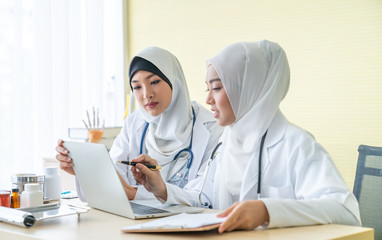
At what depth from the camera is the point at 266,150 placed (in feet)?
5.31

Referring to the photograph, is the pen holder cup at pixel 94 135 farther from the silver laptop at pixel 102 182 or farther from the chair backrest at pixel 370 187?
the chair backrest at pixel 370 187

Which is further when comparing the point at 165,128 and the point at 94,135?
the point at 94,135

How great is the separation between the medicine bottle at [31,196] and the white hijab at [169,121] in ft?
2.41

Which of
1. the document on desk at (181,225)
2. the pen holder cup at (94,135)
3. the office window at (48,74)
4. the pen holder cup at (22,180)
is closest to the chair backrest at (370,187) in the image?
the document on desk at (181,225)

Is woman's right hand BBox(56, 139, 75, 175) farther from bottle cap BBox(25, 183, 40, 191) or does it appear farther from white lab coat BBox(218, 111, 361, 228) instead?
white lab coat BBox(218, 111, 361, 228)

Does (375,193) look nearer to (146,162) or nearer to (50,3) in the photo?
(146,162)

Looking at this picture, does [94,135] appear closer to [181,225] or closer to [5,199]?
[5,199]

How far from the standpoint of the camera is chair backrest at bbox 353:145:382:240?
6.53 feet

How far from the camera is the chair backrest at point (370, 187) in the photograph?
1989 mm

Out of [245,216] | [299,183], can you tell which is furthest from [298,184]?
[245,216]

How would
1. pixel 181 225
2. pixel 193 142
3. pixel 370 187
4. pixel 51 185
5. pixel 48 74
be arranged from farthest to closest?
1. pixel 48 74
2. pixel 193 142
3. pixel 370 187
4. pixel 51 185
5. pixel 181 225

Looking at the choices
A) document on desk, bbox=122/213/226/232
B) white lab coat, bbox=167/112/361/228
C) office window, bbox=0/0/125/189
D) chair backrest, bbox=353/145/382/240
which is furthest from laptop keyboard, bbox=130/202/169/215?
office window, bbox=0/0/125/189

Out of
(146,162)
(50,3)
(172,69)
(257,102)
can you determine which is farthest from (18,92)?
(257,102)

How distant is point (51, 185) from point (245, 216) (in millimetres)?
957
